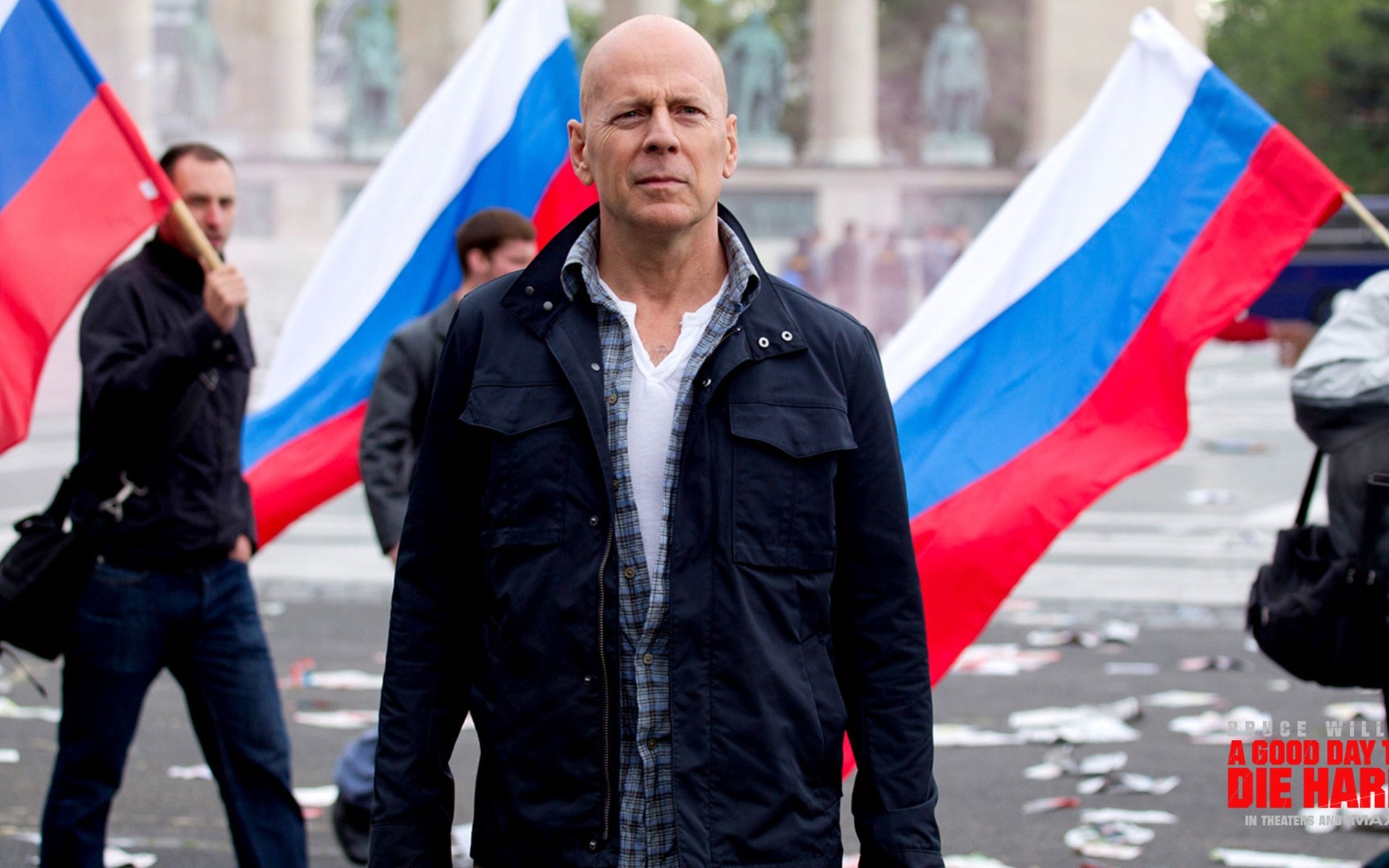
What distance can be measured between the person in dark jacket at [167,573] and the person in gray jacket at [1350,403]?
2501 mm

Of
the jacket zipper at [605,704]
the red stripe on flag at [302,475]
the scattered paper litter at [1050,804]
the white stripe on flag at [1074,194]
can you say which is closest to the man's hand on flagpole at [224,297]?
the red stripe on flag at [302,475]

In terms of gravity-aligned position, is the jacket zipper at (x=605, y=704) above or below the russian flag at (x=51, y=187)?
below

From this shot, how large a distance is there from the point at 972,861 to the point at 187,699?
235 centimetres

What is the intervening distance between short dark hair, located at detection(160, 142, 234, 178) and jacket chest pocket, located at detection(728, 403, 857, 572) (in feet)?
8.52

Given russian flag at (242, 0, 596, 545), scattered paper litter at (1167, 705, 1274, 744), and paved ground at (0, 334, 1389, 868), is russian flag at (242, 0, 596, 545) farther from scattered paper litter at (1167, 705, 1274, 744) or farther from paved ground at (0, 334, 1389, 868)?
scattered paper litter at (1167, 705, 1274, 744)

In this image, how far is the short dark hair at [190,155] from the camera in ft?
14.8

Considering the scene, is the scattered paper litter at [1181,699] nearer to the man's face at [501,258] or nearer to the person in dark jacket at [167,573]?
the man's face at [501,258]

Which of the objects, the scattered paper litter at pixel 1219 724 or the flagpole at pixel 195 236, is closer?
the flagpole at pixel 195 236

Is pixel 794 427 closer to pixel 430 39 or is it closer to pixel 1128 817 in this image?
pixel 1128 817

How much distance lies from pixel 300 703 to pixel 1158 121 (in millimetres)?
4285

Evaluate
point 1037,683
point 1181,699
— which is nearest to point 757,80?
point 1037,683

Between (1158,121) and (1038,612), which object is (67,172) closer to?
(1158,121)

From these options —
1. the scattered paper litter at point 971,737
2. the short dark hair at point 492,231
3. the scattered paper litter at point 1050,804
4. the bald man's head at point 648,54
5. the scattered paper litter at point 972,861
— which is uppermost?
the short dark hair at point 492,231

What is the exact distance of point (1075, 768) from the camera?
6129 mm
